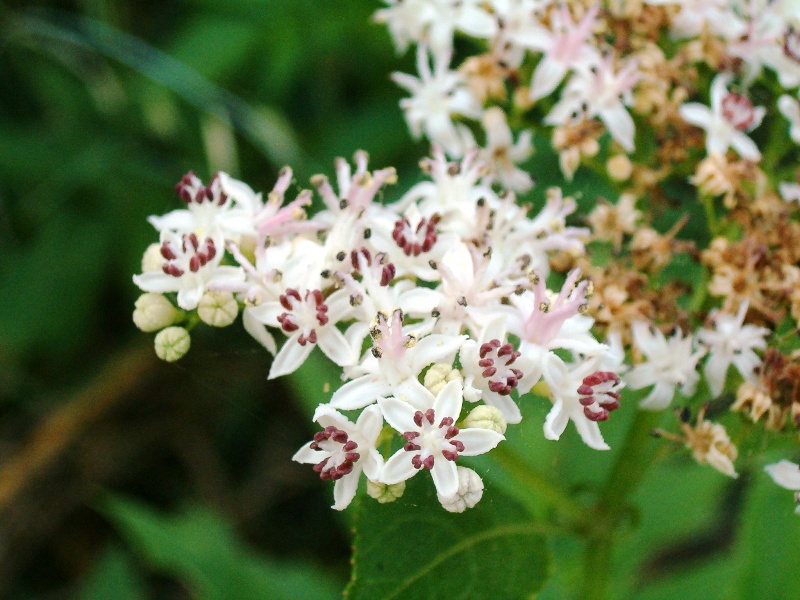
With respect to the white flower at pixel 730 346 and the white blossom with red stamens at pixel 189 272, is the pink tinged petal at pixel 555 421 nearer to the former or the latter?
the white flower at pixel 730 346

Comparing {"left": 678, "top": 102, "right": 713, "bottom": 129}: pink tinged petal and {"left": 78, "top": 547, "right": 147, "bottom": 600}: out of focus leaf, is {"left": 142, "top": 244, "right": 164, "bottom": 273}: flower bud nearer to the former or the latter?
{"left": 678, "top": 102, "right": 713, "bottom": 129}: pink tinged petal

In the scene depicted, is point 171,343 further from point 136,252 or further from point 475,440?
point 136,252

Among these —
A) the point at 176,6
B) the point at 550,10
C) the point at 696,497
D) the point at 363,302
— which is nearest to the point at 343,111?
the point at 176,6

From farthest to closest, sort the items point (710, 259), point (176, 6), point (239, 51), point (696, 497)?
point (176, 6) → point (239, 51) → point (696, 497) → point (710, 259)

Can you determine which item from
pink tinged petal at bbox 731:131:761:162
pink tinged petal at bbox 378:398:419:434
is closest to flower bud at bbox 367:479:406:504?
pink tinged petal at bbox 378:398:419:434

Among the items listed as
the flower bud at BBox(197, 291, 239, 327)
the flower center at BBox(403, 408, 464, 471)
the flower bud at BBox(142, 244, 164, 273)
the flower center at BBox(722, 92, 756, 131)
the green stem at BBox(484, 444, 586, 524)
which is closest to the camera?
the flower center at BBox(403, 408, 464, 471)

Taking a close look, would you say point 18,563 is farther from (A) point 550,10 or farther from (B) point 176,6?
(A) point 550,10

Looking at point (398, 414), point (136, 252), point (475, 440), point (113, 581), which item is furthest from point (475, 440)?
point (136, 252)
